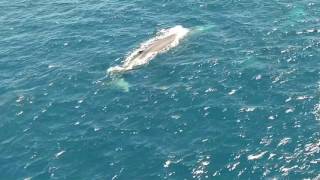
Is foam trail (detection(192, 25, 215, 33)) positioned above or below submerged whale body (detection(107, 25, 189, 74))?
above

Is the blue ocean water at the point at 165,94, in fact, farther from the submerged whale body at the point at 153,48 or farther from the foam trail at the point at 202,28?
the submerged whale body at the point at 153,48

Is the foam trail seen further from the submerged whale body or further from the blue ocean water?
the submerged whale body

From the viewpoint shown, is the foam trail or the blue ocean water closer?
the blue ocean water

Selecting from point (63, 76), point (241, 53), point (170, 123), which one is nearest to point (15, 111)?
point (63, 76)

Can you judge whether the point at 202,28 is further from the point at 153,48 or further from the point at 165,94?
the point at 165,94

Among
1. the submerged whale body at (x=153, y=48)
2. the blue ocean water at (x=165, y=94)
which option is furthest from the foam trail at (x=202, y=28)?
the submerged whale body at (x=153, y=48)

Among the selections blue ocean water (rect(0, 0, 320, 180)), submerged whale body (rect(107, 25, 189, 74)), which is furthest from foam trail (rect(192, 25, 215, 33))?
submerged whale body (rect(107, 25, 189, 74))

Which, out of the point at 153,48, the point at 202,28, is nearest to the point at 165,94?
the point at 153,48

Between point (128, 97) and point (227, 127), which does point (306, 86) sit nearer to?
point (227, 127)
